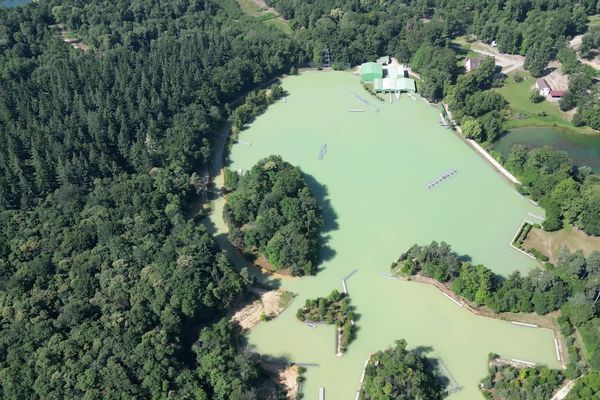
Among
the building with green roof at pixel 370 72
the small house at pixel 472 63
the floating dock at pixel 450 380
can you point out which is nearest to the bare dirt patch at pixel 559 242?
the floating dock at pixel 450 380

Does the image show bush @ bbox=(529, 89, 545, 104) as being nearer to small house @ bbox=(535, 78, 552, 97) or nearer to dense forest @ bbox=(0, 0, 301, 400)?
small house @ bbox=(535, 78, 552, 97)

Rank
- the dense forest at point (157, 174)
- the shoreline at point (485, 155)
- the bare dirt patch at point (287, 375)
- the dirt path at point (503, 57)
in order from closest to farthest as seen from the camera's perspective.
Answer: the dense forest at point (157, 174) → the bare dirt patch at point (287, 375) → the shoreline at point (485, 155) → the dirt path at point (503, 57)

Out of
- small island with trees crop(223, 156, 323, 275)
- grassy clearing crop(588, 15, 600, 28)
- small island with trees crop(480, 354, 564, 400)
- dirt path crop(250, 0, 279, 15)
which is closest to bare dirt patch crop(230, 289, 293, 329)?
small island with trees crop(223, 156, 323, 275)

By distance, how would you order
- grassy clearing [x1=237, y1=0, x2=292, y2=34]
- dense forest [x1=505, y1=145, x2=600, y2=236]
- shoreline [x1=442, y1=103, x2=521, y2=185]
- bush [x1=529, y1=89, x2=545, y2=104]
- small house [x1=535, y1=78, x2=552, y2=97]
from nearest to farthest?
dense forest [x1=505, y1=145, x2=600, y2=236] < shoreline [x1=442, y1=103, x2=521, y2=185] < bush [x1=529, y1=89, x2=545, y2=104] < small house [x1=535, y1=78, x2=552, y2=97] < grassy clearing [x1=237, y1=0, x2=292, y2=34]

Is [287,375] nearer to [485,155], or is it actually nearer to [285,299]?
[285,299]

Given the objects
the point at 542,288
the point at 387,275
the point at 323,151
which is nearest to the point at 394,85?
the point at 323,151

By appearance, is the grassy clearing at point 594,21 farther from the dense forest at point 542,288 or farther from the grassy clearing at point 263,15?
the dense forest at point 542,288

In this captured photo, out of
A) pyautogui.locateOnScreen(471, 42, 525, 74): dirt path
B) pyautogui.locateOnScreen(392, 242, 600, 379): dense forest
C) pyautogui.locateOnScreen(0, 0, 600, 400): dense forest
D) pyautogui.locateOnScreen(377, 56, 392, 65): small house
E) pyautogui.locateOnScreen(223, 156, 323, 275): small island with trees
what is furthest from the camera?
pyautogui.locateOnScreen(377, 56, 392, 65): small house
